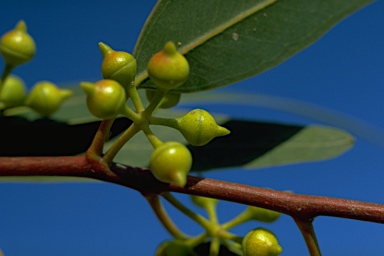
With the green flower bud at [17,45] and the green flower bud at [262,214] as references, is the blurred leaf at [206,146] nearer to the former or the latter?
the green flower bud at [262,214]

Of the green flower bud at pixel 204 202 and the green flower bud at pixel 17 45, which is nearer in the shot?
the green flower bud at pixel 17 45

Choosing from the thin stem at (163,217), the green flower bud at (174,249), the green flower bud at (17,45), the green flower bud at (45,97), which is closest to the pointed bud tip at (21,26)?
the green flower bud at (17,45)

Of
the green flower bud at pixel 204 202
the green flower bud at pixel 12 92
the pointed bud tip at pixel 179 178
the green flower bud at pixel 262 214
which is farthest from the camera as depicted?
the green flower bud at pixel 204 202

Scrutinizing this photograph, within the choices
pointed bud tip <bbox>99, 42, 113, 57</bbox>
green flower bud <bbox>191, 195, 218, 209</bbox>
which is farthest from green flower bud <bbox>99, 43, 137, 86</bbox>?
green flower bud <bbox>191, 195, 218, 209</bbox>

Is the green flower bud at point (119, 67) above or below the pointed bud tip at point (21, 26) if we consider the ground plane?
below

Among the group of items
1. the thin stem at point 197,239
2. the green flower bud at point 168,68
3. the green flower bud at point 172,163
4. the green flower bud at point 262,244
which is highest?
the green flower bud at point 168,68

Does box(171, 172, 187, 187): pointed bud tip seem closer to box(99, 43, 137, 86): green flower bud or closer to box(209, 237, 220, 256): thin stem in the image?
box(99, 43, 137, 86): green flower bud

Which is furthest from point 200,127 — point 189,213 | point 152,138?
point 189,213

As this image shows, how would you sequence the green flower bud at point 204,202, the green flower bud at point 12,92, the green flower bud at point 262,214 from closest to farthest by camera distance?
1. the green flower bud at point 12,92
2. the green flower bud at point 262,214
3. the green flower bud at point 204,202
